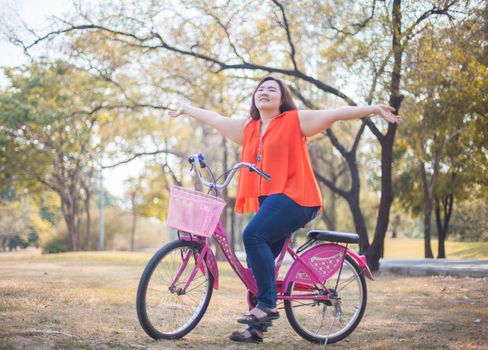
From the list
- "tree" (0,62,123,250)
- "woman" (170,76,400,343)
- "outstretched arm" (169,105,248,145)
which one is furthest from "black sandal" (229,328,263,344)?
"tree" (0,62,123,250)

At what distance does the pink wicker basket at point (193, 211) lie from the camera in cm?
417

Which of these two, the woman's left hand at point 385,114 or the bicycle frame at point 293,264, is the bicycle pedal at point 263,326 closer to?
the bicycle frame at point 293,264

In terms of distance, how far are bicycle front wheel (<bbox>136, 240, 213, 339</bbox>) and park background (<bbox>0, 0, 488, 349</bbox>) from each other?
157 millimetres

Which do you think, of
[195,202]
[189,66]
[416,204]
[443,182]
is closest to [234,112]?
[189,66]

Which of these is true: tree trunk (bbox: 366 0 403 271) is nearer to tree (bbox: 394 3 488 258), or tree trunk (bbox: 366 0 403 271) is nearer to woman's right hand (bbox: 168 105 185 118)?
tree (bbox: 394 3 488 258)

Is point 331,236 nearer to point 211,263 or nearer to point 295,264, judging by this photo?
point 295,264

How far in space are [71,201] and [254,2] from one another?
741 inches

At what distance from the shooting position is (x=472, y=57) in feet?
38.2

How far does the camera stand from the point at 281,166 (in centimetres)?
453

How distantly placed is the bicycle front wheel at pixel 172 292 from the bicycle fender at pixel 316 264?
634mm

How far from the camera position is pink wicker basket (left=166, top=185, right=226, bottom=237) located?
4168 millimetres

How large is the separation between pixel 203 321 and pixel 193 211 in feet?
5.99

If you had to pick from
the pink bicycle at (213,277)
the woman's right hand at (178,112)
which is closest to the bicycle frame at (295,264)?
the pink bicycle at (213,277)

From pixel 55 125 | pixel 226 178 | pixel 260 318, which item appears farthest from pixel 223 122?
pixel 55 125
